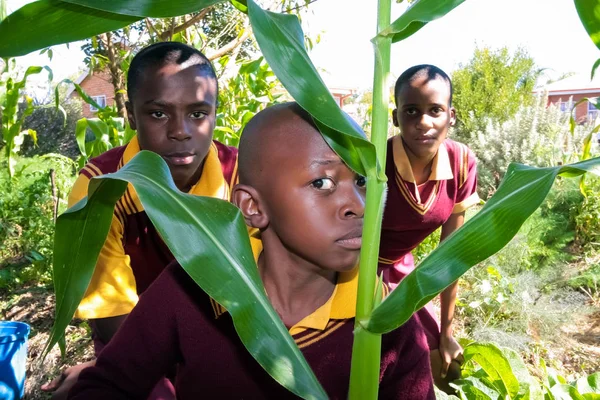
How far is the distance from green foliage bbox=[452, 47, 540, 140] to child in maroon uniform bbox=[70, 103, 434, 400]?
916 centimetres

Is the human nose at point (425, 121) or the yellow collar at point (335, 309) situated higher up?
the human nose at point (425, 121)

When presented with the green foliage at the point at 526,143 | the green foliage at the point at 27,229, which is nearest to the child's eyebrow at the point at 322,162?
the green foliage at the point at 27,229

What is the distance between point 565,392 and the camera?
1540 millimetres

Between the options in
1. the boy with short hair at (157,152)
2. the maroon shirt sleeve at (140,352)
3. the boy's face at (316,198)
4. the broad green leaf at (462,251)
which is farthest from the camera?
the boy with short hair at (157,152)

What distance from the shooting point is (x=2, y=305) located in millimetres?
3389

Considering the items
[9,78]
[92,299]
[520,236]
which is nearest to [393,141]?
[92,299]

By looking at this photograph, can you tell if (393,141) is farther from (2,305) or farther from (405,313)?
(2,305)

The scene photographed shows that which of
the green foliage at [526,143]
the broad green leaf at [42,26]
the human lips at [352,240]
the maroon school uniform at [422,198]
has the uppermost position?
the broad green leaf at [42,26]

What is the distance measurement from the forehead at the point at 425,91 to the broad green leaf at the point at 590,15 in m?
1.10

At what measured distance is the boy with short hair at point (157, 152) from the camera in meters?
1.44

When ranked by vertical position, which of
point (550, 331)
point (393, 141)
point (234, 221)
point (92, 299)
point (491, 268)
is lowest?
point (550, 331)

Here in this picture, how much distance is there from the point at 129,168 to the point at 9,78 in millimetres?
2449

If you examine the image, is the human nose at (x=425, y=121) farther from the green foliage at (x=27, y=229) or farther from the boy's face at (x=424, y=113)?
the green foliage at (x=27, y=229)

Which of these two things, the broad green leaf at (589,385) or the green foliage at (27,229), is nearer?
the broad green leaf at (589,385)
